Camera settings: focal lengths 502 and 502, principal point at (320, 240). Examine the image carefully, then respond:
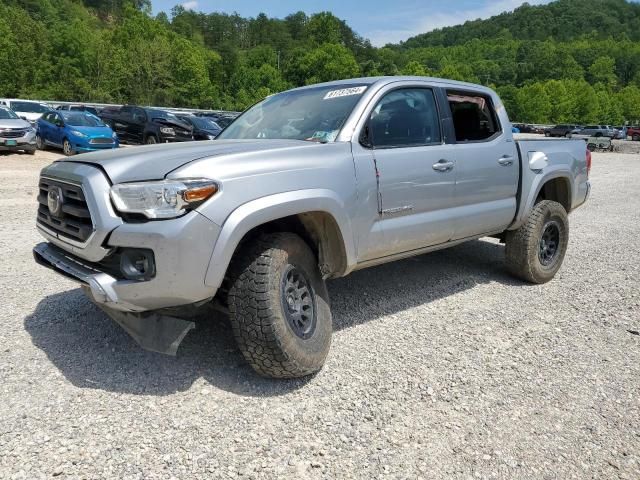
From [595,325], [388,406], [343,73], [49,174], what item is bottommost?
[595,325]

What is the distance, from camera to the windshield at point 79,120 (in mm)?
15887

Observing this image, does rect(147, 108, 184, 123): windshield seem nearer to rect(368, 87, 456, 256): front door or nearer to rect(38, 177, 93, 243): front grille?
rect(368, 87, 456, 256): front door

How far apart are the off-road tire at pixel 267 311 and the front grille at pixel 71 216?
83cm

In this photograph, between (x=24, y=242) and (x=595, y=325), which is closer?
(x=595, y=325)

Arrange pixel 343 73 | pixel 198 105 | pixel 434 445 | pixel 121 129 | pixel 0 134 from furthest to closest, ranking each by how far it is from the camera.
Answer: pixel 343 73
pixel 198 105
pixel 121 129
pixel 0 134
pixel 434 445

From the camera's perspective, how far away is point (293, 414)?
110 inches

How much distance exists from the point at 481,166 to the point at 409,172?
0.98 metres

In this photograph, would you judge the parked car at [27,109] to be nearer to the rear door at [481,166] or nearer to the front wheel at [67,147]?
the front wheel at [67,147]

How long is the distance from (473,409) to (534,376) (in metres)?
0.65

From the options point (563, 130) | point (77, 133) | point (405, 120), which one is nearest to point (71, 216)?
point (405, 120)

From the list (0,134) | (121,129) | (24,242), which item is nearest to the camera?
(24,242)

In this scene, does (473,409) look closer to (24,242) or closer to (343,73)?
(24,242)

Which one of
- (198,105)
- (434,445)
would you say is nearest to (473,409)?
(434,445)

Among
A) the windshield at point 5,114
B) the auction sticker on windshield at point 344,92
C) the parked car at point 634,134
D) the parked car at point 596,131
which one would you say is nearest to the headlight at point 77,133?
the windshield at point 5,114
